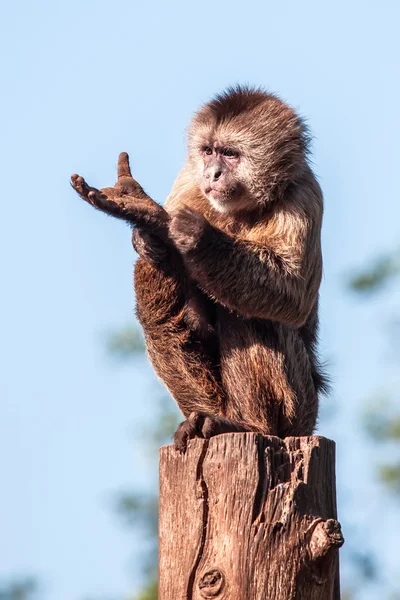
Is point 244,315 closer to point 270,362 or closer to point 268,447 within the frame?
point 270,362

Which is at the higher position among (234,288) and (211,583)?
(234,288)

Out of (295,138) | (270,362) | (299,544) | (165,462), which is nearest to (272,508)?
(299,544)

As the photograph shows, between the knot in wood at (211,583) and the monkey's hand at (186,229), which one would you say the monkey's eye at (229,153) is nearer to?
the monkey's hand at (186,229)

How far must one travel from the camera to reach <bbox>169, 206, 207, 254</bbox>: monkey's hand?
6891 mm

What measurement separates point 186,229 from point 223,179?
1.03 metres

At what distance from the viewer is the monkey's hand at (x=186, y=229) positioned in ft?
22.6

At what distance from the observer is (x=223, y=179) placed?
779 centimetres

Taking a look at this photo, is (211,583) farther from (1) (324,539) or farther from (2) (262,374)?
(2) (262,374)

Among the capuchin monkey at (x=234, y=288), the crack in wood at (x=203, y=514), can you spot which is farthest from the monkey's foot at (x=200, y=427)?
the crack in wood at (x=203, y=514)

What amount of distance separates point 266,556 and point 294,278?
228 centimetres

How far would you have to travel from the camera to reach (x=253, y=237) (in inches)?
295

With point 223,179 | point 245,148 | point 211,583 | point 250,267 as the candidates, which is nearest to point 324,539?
point 211,583

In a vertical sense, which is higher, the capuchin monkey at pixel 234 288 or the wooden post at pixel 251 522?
the capuchin monkey at pixel 234 288

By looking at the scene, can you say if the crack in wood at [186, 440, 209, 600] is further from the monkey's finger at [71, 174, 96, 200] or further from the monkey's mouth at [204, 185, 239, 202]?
the monkey's mouth at [204, 185, 239, 202]
